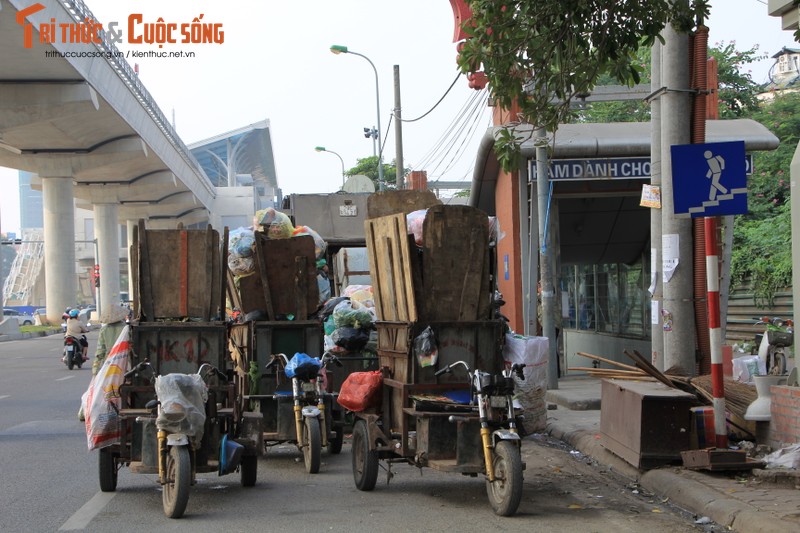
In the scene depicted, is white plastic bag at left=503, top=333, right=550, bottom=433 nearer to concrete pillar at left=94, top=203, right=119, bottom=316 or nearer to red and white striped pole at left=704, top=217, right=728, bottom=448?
red and white striped pole at left=704, top=217, right=728, bottom=448

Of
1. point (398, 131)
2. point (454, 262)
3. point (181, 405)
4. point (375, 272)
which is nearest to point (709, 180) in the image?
point (454, 262)

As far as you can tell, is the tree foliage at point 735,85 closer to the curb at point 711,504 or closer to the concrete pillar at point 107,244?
the curb at point 711,504

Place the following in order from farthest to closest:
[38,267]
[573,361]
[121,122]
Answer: [38,267], [121,122], [573,361]

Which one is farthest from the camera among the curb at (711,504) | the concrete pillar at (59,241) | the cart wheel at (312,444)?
the concrete pillar at (59,241)


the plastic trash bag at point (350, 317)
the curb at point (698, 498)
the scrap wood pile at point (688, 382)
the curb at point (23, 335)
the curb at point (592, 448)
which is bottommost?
the curb at point (23, 335)

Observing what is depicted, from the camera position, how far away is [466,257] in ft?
27.0

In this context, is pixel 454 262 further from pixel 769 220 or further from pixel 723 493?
pixel 769 220

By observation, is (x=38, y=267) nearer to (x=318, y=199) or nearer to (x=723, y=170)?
(x=318, y=199)

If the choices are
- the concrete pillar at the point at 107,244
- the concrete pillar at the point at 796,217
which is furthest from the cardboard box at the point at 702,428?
the concrete pillar at the point at 107,244

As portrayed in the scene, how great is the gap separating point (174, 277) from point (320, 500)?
9.05 ft

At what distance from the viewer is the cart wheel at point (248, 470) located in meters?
8.25

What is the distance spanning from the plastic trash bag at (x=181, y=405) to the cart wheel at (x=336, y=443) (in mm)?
3004

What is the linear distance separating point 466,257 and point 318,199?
11536mm

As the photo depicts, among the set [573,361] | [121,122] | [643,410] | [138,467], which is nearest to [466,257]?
[643,410]
